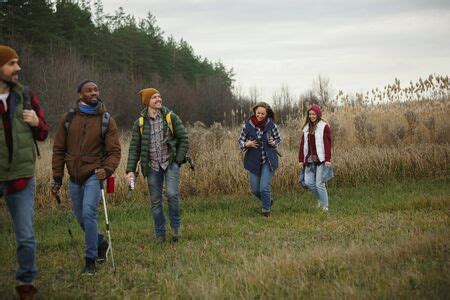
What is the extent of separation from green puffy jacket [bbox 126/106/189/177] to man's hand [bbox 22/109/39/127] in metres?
2.40

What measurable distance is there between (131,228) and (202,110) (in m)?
44.0

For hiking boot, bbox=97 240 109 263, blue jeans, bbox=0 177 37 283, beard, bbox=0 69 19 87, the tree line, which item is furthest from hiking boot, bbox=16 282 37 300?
the tree line

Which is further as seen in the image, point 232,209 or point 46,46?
point 46,46

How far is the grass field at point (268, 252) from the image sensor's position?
460 centimetres

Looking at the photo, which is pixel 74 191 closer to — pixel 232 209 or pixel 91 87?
pixel 91 87

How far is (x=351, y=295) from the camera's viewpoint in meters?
4.11

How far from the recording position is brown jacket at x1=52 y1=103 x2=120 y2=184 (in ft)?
19.6

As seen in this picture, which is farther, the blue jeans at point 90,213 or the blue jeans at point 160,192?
the blue jeans at point 160,192

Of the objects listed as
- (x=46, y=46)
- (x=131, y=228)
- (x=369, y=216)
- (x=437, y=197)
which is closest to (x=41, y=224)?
(x=131, y=228)

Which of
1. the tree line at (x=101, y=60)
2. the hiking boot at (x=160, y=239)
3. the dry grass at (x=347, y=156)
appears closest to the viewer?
the hiking boot at (x=160, y=239)

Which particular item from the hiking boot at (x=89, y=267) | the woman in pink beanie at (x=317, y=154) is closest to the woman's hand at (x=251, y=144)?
the woman in pink beanie at (x=317, y=154)

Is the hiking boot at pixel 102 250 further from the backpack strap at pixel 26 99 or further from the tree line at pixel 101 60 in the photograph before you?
the tree line at pixel 101 60

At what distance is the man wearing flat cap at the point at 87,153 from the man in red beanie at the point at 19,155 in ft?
3.29

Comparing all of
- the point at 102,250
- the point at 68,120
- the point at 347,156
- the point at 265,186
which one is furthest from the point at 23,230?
the point at 347,156
